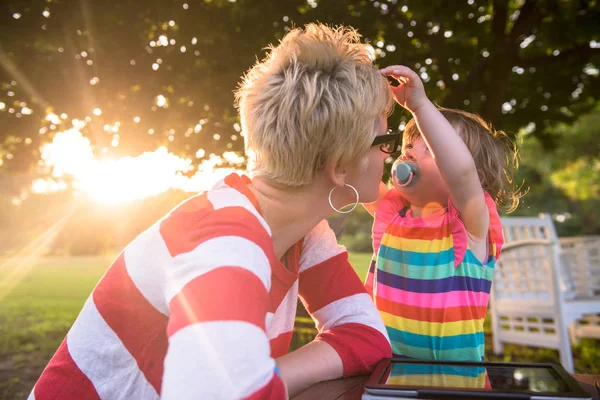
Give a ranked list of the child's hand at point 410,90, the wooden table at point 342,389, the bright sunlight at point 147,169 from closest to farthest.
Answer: the wooden table at point 342,389, the child's hand at point 410,90, the bright sunlight at point 147,169

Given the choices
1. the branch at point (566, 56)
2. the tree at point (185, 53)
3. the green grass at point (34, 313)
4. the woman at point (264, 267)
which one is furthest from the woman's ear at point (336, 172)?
the green grass at point (34, 313)

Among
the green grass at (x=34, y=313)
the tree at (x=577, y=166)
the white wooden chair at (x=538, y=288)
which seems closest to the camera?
the white wooden chair at (x=538, y=288)

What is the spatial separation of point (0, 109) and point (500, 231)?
393 centimetres

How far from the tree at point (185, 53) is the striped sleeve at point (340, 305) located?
→ 2.22 m

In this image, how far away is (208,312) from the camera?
810mm

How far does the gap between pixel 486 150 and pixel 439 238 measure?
1.34 ft

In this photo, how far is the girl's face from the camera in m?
1.77

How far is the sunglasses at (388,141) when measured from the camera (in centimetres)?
137

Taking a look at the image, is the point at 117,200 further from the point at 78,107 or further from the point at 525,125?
the point at 525,125

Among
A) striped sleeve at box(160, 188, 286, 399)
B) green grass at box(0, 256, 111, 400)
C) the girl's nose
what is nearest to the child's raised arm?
the girl's nose

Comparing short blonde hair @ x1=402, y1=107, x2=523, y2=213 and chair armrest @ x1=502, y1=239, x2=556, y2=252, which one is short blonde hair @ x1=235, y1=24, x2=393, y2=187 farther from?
chair armrest @ x1=502, y1=239, x2=556, y2=252

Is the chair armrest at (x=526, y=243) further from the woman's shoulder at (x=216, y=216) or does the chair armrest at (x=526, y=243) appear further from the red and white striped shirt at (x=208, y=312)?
the woman's shoulder at (x=216, y=216)

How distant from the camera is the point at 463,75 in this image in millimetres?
4961

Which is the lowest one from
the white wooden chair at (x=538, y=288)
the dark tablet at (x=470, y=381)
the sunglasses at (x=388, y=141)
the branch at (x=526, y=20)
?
the white wooden chair at (x=538, y=288)
